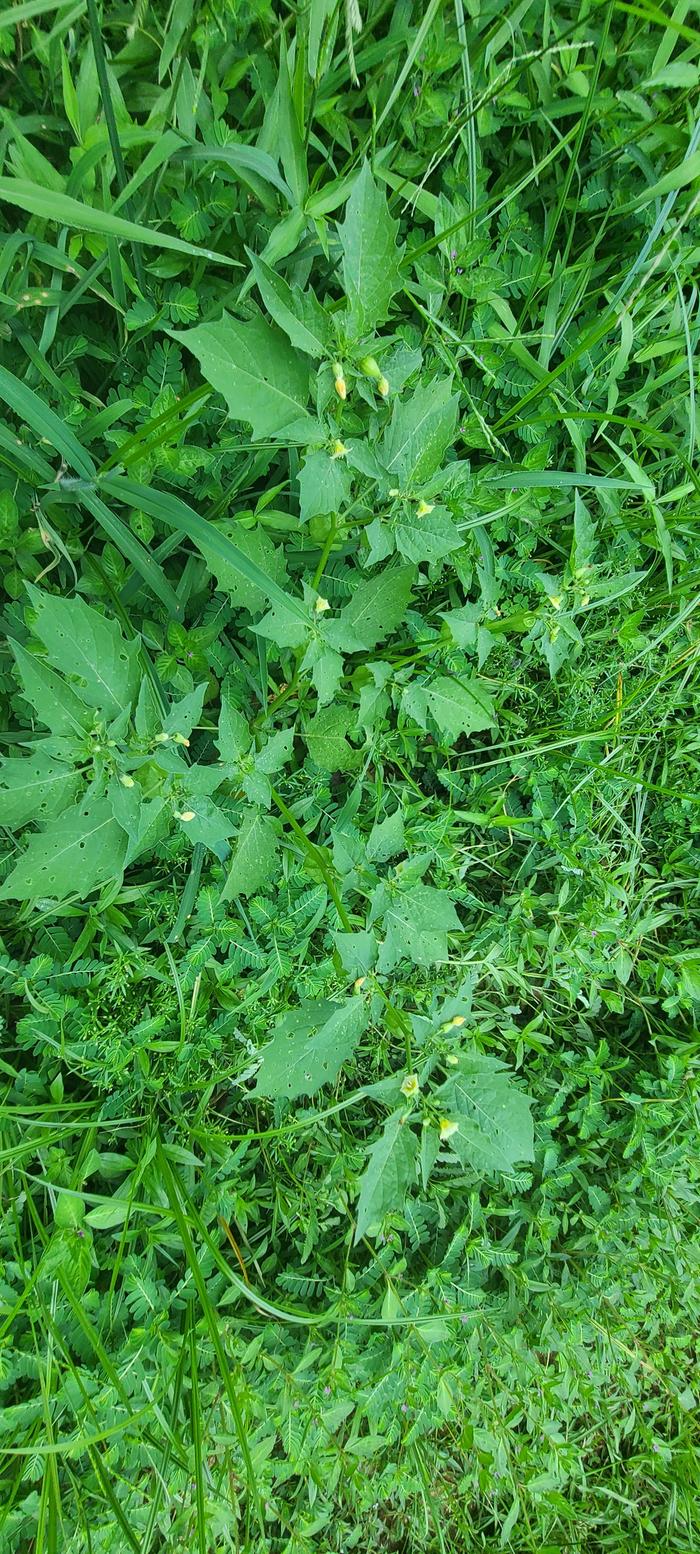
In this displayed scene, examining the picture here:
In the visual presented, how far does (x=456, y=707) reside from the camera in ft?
5.95

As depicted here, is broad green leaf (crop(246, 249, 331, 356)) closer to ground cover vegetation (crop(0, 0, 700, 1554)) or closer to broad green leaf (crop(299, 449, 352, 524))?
ground cover vegetation (crop(0, 0, 700, 1554))

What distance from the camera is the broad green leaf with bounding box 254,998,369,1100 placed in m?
1.53

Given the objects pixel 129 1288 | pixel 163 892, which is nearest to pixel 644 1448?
pixel 129 1288

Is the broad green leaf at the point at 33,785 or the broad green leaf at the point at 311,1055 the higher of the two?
the broad green leaf at the point at 33,785

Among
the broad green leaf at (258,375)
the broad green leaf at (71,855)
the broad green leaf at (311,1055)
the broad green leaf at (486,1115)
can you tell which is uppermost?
the broad green leaf at (258,375)

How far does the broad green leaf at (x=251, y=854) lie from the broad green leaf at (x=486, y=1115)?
1.80ft

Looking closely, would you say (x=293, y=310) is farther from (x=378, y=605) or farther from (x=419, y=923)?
(x=419, y=923)

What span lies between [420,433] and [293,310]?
0.30m

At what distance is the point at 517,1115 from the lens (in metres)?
1.49

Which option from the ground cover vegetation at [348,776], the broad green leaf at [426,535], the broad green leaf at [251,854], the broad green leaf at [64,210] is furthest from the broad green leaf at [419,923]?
the broad green leaf at [64,210]

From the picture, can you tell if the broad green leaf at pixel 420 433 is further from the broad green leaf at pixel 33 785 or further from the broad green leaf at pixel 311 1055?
the broad green leaf at pixel 311 1055

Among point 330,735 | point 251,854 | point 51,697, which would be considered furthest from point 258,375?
point 251,854

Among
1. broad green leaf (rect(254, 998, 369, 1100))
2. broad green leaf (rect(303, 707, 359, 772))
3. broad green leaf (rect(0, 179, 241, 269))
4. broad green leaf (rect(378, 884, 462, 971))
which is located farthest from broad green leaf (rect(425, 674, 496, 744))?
broad green leaf (rect(0, 179, 241, 269))

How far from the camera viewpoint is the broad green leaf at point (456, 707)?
1.81 m
